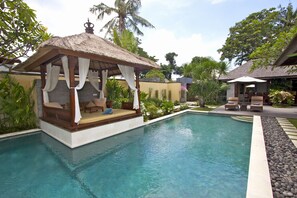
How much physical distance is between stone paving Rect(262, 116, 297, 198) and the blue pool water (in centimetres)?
56

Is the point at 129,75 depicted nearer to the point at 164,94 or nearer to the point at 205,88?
the point at 205,88

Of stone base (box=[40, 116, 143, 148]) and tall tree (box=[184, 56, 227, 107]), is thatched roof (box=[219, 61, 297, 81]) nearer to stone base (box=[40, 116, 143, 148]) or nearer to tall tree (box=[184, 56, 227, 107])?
tall tree (box=[184, 56, 227, 107])

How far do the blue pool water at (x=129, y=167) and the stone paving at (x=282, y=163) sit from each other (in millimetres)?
562

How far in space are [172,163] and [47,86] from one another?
6.86m

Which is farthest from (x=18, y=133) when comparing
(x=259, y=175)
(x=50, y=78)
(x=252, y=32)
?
(x=252, y=32)

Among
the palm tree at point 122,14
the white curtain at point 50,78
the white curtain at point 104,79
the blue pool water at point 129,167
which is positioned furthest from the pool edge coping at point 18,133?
the palm tree at point 122,14

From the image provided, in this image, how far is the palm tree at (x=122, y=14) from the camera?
1549cm

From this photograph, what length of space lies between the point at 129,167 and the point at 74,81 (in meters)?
3.58

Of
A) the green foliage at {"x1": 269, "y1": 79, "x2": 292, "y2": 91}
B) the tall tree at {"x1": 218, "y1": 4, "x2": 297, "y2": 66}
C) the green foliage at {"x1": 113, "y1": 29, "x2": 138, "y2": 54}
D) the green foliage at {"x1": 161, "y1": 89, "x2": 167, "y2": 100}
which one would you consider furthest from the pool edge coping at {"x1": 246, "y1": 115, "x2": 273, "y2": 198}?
the tall tree at {"x1": 218, "y1": 4, "x2": 297, "y2": 66}

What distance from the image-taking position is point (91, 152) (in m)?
5.04

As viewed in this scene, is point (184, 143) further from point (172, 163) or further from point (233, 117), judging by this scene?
point (233, 117)

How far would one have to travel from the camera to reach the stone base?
542 centimetres

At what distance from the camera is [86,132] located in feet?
18.9

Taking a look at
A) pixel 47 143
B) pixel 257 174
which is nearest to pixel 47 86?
pixel 47 143
